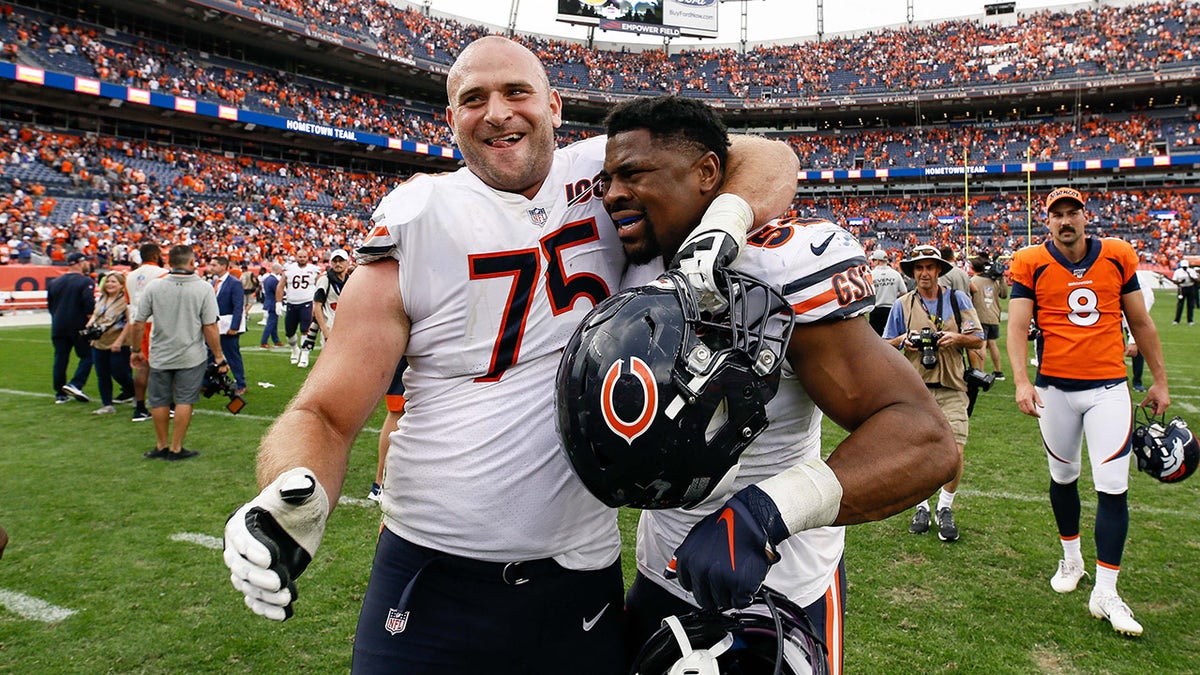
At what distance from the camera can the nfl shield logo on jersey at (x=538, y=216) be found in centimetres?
197

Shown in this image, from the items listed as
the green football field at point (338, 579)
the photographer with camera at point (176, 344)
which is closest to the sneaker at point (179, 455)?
the photographer with camera at point (176, 344)

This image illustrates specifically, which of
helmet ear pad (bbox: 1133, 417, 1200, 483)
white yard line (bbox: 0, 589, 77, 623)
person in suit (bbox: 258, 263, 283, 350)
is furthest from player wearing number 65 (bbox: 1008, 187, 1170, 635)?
person in suit (bbox: 258, 263, 283, 350)

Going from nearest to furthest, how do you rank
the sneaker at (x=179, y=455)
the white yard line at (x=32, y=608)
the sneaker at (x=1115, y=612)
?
1. the sneaker at (x=1115, y=612)
2. the white yard line at (x=32, y=608)
3. the sneaker at (x=179, y=455)

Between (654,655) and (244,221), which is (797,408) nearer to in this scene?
(654,655)

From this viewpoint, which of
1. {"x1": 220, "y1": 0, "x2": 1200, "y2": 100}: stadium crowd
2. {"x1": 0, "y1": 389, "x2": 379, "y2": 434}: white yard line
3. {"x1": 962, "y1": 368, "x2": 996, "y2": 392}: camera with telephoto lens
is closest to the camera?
{"x1": 962, "y1": 368, "x2": 996, "y2": 392}: camera with telephoto lens

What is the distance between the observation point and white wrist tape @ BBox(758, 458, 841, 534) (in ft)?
3.95

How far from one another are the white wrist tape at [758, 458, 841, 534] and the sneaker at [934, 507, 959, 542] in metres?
4.12

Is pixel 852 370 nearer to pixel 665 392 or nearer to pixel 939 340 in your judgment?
pixel 665 392

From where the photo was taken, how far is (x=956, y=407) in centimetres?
517

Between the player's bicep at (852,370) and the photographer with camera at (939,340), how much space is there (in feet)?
12.4

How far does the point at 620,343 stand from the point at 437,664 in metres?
1.07

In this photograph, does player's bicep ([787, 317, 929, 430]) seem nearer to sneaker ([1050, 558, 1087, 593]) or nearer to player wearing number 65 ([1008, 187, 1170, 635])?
player wearing number 65 ([1008, 187, 1170, 635])

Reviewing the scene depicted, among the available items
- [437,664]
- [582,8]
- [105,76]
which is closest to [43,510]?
[437,664]

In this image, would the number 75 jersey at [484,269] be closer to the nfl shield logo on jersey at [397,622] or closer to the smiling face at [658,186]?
the smiling face at [658,186]
